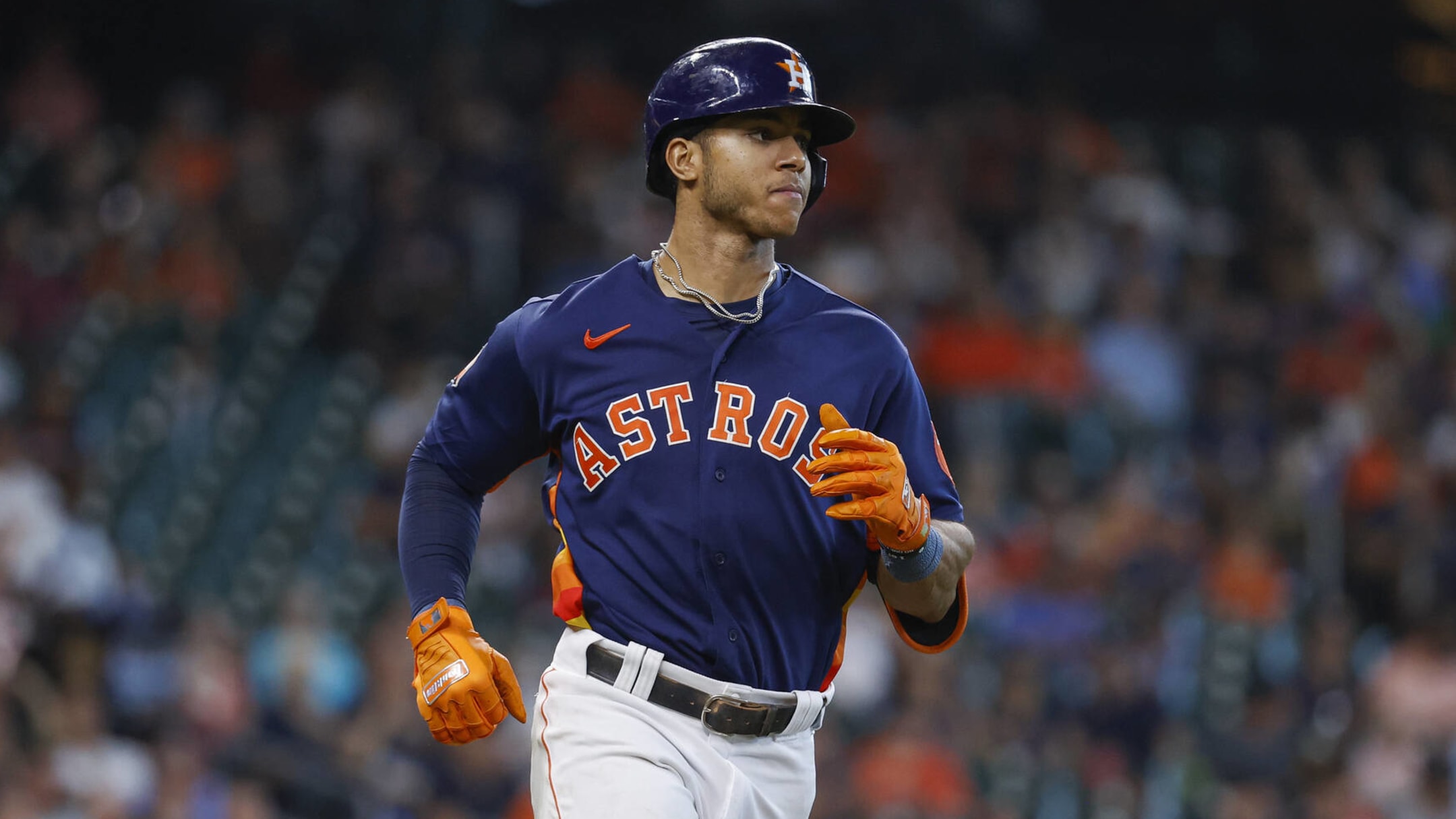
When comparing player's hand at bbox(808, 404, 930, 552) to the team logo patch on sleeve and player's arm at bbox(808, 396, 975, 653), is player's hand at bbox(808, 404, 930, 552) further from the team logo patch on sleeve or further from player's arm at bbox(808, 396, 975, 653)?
the team logo patch on sleeve

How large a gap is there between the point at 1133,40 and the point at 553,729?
36.2 ft

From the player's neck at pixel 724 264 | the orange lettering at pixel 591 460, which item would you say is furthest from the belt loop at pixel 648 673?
the player's neck at pixel 724 264

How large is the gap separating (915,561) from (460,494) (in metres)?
1.07

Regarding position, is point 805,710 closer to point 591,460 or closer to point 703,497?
point 703,497

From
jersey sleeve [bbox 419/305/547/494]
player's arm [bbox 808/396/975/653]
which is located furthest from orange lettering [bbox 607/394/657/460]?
player's arm [bbox 808/396/975/653]

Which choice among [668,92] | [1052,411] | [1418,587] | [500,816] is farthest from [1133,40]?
[668,92]

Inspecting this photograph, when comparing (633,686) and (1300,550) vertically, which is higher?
(633,686)

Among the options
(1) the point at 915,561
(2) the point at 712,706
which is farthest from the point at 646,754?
(1) the point at 915,561

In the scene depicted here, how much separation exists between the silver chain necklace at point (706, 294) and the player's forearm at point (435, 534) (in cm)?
66

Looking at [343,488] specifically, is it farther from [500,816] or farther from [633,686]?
[633,686]

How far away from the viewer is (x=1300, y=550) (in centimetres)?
973

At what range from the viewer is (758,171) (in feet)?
11.6

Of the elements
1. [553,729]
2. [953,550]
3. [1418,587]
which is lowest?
[1418,587]

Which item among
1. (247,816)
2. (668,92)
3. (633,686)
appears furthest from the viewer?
(247,816)
